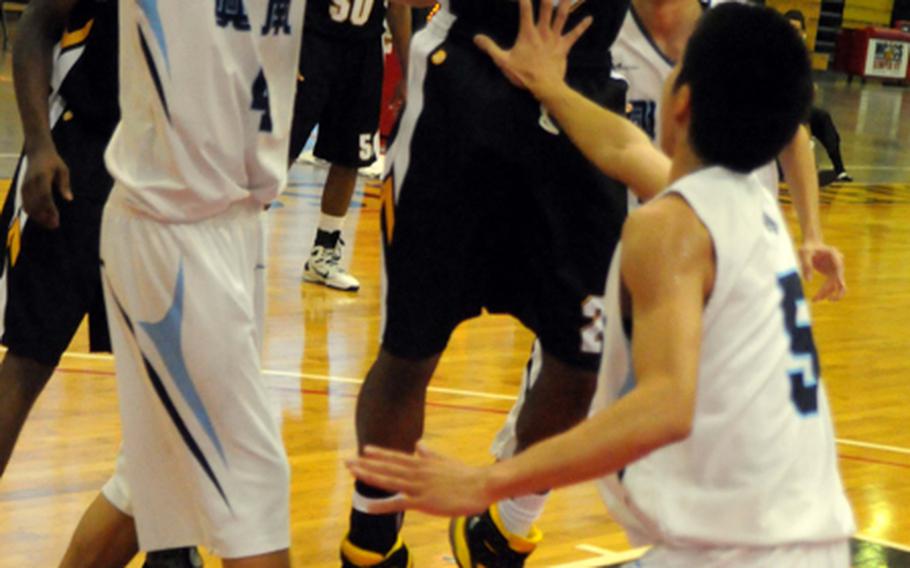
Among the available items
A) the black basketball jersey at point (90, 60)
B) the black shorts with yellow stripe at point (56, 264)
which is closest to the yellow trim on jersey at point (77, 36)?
the black basketball jersey at point (90, 60)

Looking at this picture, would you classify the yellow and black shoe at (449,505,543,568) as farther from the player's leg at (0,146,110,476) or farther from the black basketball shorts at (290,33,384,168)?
the black basketball shorts at (290,33,384,168)

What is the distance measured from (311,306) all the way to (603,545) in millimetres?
2874

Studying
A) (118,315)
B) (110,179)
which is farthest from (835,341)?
(118,315)

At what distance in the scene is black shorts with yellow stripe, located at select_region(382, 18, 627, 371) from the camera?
3.23m

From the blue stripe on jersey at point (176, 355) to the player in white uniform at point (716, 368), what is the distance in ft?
2.22

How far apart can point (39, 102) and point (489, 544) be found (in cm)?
141

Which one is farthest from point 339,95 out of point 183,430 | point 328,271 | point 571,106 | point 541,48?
point 183,430

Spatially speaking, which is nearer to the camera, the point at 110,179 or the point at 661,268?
the point at 661,268

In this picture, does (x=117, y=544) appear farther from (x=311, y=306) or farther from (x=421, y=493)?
(x=311, y=306)

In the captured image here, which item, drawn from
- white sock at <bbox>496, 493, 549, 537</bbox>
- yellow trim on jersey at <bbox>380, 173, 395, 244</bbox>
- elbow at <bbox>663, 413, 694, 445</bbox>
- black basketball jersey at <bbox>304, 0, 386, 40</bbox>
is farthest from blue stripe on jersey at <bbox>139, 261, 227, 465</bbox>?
black basketball jersey at <bbox>304, 0, 386, 40</bbox>

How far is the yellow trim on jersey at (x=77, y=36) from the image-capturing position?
3.32 m

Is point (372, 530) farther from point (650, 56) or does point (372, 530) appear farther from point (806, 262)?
point (650, 56)

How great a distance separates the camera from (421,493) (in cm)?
201

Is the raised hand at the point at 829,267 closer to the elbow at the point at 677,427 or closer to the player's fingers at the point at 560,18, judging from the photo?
the player's fingers at the point at 560,18
